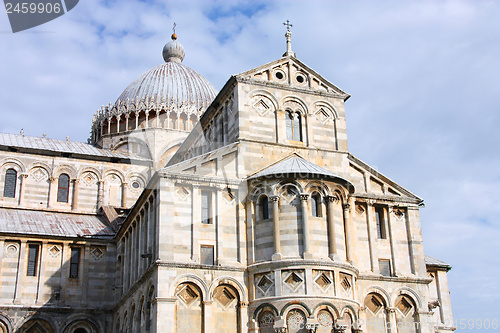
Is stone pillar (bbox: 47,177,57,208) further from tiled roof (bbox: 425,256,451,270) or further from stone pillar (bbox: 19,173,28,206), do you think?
tiled roof (bbox: 425,256,451,270)

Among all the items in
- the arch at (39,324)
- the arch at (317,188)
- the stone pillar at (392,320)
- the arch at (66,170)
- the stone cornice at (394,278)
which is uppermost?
the arch at (66,170)

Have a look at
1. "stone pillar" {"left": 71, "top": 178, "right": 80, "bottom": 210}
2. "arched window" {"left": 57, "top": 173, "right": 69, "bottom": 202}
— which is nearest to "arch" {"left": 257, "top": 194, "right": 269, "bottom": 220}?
"stone pillar" {"left": 71, "top": 178, "right": 80, "bottom": 210}

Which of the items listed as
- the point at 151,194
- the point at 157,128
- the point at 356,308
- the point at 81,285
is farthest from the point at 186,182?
the point at 157,128

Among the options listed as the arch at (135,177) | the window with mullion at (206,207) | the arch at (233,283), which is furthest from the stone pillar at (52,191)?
the arch at (233,283)

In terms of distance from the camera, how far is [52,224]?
35.0 metres

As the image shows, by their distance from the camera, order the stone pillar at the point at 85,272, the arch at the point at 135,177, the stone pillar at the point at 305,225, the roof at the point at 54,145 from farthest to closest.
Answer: the arch at the point at 135,177 < the roof at the point at 54,145 < the stone pillar at the point at 85,272 < the stone pillar at the point at 305,225

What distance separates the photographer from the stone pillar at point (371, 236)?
91.1ft

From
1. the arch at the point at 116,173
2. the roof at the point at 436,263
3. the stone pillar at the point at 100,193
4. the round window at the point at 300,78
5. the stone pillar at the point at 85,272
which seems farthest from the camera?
the arch at the point at 116,173

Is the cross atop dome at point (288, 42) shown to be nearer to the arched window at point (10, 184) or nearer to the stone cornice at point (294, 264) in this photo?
the stone cornice at point (294, 264)

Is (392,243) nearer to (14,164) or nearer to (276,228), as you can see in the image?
(276,228)

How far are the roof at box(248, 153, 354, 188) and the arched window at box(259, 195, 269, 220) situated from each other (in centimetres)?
99

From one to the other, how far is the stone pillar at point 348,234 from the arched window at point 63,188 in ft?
63.5

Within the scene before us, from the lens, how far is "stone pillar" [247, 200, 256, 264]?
25656mm

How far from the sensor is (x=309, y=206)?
25.7 metres
